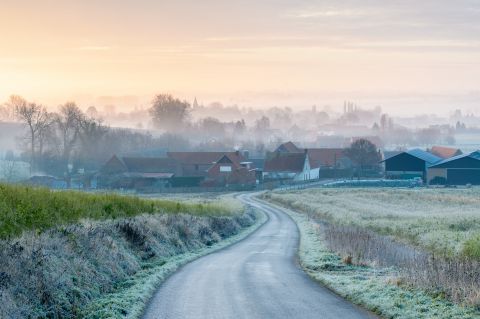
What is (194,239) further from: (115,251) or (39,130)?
(39,130)

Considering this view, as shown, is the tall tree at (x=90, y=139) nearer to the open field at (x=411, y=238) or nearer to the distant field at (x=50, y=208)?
the open field at (x=411, y=238)

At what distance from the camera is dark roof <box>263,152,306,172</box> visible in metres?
139

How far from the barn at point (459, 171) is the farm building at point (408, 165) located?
5939mm

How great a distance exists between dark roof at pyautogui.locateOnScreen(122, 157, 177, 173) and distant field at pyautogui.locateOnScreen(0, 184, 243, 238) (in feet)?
309

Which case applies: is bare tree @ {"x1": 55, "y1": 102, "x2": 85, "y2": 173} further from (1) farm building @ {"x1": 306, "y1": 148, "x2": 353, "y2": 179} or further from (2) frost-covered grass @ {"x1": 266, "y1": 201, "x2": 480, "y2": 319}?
(2) frost-covered grass @ {"x1": 266, "y1": 201, "x2": 480, "y2": 319}

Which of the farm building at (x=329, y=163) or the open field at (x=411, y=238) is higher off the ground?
the farm building at (x=329, y=163)

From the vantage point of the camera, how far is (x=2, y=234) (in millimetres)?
17250

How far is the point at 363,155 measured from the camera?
150 meters

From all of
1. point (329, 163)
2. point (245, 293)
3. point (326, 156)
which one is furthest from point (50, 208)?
point (326, 156)

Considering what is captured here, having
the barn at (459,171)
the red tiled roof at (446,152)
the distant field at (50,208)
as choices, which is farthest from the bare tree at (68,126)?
the distant field at (50,208)

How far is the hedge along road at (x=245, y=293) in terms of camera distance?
15.7 m

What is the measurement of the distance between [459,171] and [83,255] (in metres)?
111

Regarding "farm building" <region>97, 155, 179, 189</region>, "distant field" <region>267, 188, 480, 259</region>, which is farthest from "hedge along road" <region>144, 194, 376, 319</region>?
"farm building" <region>97, 155, 179, 189</region>

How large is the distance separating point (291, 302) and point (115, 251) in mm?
7164
